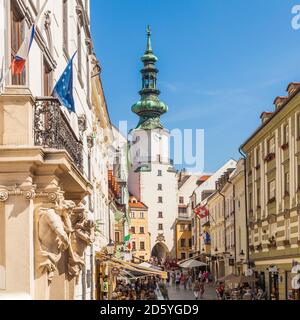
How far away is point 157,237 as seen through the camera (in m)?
113

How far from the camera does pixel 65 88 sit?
11438mm

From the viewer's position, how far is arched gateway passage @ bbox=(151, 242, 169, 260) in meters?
114

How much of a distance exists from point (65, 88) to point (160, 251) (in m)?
105

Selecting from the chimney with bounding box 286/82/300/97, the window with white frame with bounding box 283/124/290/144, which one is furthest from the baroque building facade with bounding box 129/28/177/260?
the window with white frame with bounding box 283/124/290/144

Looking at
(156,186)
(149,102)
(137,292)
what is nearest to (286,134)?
(137,292)

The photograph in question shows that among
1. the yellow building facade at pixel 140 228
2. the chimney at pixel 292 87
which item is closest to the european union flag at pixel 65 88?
the chimney at pixel 292 87

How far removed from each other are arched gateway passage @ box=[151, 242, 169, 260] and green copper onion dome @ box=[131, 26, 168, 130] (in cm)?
1846

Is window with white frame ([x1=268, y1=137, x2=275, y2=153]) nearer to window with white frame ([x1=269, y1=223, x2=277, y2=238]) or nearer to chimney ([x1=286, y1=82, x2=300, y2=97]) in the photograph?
chimney ([x1=286, y1=82, x2=300, y2=97])

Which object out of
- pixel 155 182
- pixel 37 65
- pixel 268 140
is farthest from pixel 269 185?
pixel 155 182

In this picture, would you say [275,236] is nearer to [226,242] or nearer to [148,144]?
[226,242]

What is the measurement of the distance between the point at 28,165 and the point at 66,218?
1295 millimetres

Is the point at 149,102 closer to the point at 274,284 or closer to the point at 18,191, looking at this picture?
the point at 274,284

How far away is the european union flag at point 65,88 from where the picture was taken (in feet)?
36.9

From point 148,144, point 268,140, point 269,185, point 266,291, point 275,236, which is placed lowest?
point 266,291
